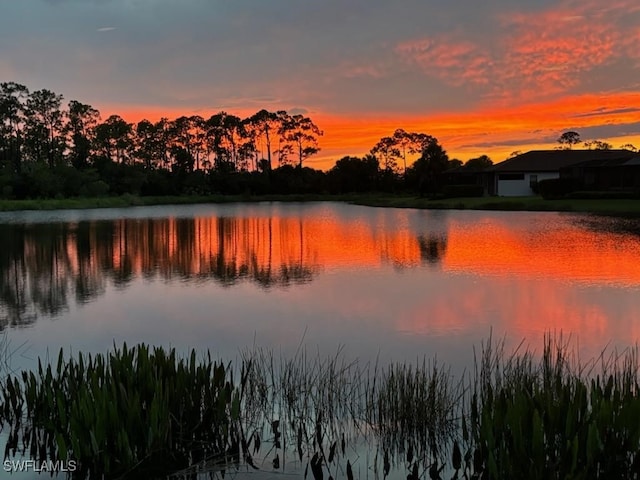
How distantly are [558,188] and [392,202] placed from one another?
58.2 feet

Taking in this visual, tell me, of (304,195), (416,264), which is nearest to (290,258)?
(416,264)

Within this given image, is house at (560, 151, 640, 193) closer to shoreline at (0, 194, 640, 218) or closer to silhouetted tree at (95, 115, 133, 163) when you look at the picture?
shoreline at (0, 194, 640, 218)

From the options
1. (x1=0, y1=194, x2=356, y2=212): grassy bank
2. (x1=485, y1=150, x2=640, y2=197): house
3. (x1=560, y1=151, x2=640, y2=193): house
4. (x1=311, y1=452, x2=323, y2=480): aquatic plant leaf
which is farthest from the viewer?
(x1=0, y1=194, x2=356, y2=212): grassy bank

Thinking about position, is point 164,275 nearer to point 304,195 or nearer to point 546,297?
point 546,297

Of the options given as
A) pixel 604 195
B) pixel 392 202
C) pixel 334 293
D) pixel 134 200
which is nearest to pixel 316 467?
pixel 334 293

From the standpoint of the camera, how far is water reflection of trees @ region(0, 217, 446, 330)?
17484 mm

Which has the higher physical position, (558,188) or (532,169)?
(532,169)

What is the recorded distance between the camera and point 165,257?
80.9 ft

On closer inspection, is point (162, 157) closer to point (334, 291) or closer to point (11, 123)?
point (11, 123)

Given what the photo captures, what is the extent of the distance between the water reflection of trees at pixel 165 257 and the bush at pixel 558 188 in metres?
21.9

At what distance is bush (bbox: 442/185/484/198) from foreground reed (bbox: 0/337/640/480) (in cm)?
5501

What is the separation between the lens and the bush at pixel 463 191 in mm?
60741

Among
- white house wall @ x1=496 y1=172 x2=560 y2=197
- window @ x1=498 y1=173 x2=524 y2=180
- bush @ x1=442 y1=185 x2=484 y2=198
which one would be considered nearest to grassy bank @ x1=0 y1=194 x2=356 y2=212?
bush @ x1=442 y1=185 x2=484 y2=198

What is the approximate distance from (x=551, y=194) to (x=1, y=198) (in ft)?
201
